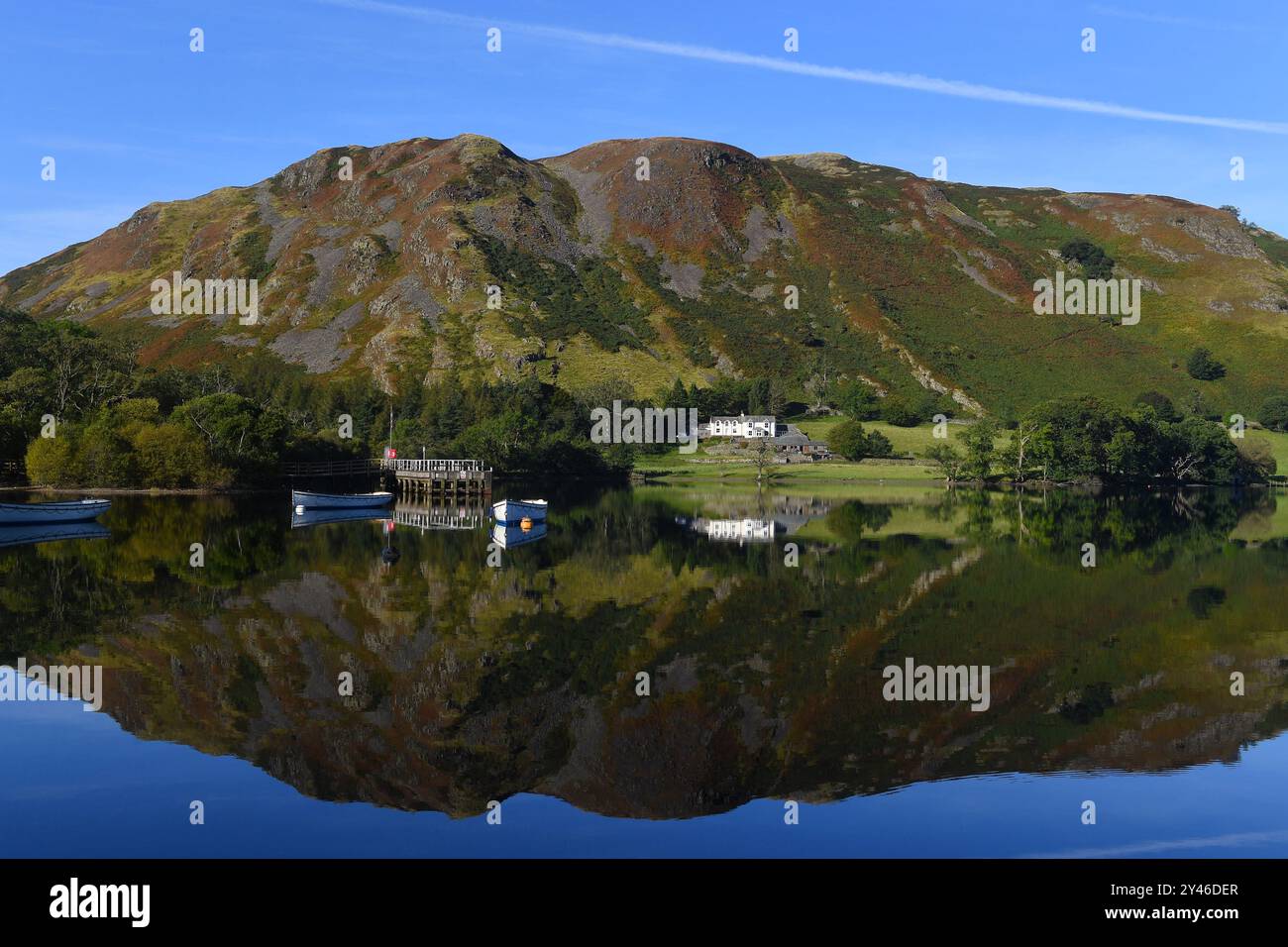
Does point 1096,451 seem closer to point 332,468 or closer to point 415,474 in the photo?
point 415,474

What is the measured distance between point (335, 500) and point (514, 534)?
75.9 feet

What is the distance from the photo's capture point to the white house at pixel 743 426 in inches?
7156

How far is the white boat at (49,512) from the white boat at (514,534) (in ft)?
79.0

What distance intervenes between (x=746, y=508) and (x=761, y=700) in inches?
2761

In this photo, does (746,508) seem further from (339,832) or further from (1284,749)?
(339,832)

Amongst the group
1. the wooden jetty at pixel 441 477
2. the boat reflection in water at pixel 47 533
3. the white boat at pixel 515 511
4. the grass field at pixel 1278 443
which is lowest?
the boat reflection in water at pixel 47 533

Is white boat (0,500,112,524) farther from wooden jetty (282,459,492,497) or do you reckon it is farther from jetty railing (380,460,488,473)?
jetty railing (380,460,488,473)

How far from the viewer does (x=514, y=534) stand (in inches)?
2621

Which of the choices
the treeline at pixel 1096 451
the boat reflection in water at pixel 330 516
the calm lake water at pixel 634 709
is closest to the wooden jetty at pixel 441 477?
the boat reflection in water at pixel 330 516

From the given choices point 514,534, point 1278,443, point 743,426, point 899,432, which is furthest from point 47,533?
point 1278,443

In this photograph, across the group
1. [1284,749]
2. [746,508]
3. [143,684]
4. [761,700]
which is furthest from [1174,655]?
[746,508]

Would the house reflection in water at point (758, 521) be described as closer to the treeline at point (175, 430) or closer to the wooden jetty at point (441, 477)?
the wooden jetty at point (441, 477)

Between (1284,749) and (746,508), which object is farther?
(746,508)
